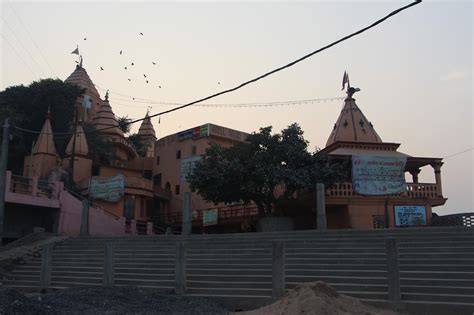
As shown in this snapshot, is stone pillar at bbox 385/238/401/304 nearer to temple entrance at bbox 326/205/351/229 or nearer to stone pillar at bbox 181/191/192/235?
stone pillar at bbox 181/191/192/235

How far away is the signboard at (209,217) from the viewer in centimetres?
3174

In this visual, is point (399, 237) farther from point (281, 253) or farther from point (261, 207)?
point (261, 207)

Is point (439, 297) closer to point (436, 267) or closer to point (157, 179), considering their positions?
point (436, 267)

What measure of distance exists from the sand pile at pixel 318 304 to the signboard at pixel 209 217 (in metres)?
21.3

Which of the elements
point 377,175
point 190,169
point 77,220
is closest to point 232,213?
point 190,169

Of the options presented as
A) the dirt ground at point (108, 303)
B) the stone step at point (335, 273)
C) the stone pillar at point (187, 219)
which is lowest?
the dirt ground at point (108, 303)

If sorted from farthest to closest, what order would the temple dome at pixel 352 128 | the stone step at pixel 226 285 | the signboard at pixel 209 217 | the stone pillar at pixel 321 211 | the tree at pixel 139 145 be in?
1. the tree at pixel 139 145
2. the signboard at pixel 209 217
3. the temple dome at pixel 352 128
4. the stone pillar at pixel 321 211
5. the stone step at pixel 226 285

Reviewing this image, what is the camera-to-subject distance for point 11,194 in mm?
23547

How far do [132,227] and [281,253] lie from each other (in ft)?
62.2

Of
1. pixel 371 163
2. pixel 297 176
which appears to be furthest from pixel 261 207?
pixel 371 163

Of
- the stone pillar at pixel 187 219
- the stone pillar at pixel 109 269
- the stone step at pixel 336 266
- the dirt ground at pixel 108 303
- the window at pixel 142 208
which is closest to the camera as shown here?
the dirt ground at pixel 108 303

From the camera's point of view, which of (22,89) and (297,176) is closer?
(297,176)

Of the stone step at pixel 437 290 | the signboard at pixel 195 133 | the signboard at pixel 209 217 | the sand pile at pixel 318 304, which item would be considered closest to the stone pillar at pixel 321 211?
the stone step at pixel 437 290

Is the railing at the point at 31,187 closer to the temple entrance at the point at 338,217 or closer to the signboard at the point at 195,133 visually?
the signboard at the point at 195,133
